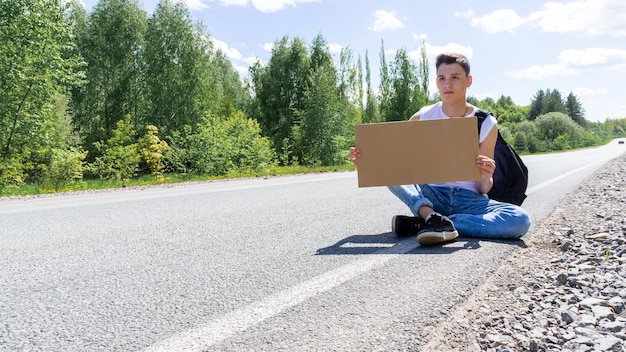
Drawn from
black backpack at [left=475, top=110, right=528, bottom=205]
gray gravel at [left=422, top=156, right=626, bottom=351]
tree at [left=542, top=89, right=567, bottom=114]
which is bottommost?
gray gravel at [left=422, top=156, right=626, bottom=351]

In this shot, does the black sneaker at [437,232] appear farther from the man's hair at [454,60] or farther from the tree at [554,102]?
the tree at [554,102]

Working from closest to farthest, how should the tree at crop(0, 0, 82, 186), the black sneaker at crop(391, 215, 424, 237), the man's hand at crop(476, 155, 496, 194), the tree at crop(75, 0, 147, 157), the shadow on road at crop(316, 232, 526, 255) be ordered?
1. the shadow on road at crop(316, 232, 526, 255)
2. the man's hand at crop(476, 155, 496, 194)
3. the black sneaker at crop(391, 215, 424, 237)
4. the tree at crop(0, 0, 82, 186)
5. the tree at crop(75, 0, 147, 157)

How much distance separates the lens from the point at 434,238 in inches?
135

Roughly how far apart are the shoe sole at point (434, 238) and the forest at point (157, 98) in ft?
48.3

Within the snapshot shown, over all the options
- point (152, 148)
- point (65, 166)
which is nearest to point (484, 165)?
point (65, 166)

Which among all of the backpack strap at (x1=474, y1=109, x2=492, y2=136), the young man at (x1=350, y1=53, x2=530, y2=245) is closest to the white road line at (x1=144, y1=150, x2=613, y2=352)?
the young man at (x1=350, y1=53, x2=530, y2=245)

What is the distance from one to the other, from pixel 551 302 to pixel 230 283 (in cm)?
162

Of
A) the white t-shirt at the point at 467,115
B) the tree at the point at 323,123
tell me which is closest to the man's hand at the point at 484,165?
the white t-shirt at the point at 467,115

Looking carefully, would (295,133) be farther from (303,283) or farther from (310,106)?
(303,283)

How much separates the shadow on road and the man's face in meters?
1.11

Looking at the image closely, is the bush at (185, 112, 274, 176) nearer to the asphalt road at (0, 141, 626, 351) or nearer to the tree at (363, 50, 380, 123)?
the asphalt road at (0, 141, 626, 351)

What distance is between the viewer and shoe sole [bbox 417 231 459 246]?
11.2ft

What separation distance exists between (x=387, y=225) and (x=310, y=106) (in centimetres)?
2100

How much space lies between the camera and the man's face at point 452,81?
145 inches
